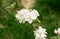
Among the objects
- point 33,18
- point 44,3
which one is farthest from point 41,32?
point 44,3

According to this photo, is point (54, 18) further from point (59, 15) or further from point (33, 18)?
point (33, 18)

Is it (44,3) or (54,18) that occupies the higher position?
(44,3)

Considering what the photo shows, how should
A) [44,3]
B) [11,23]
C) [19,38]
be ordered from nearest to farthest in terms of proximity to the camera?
[19,38] → [11,23] → [44,3]

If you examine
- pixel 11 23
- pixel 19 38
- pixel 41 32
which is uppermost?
pixel 11 23

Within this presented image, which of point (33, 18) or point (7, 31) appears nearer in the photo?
point (33, 18)

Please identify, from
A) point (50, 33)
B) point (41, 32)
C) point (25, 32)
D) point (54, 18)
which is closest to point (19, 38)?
point (25, 32)

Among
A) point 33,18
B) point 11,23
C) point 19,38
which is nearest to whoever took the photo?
point 33,18

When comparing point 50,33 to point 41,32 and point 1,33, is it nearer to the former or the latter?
point 1,33
